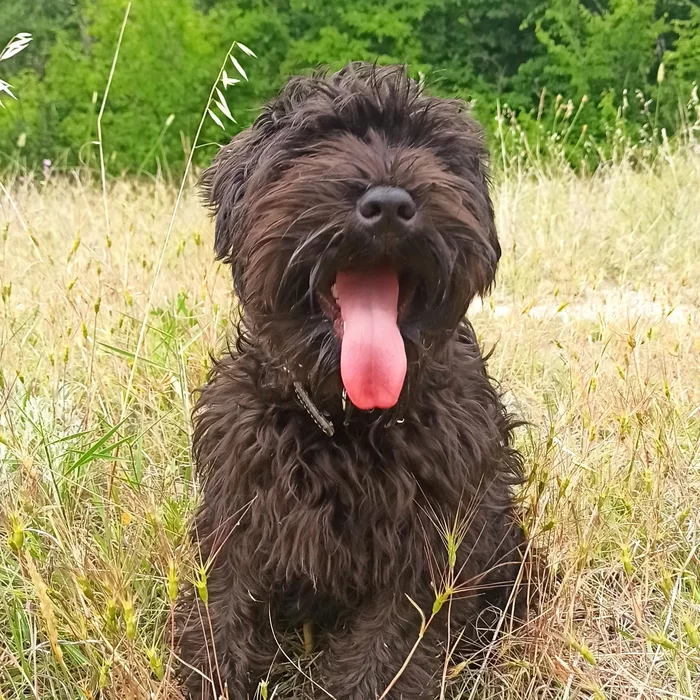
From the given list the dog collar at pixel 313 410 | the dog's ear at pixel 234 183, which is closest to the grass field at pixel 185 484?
the dog collar at pixel 313 410

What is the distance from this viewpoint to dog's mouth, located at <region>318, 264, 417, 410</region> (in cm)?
168

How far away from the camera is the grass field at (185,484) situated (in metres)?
1.84

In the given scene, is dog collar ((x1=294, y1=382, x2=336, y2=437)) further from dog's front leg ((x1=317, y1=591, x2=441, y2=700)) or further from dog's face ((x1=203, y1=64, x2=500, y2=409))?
dog's front leg ((x1=317, y1=591, x2=441, y2=700))

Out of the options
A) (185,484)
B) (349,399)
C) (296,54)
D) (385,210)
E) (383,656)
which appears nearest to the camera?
(385,210)

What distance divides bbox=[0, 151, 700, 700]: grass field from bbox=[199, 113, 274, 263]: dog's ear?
585 millimetres

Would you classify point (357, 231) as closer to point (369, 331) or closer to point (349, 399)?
point (369, 331)

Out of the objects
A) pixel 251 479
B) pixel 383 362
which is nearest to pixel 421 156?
pixel 383 362

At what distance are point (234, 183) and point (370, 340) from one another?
0.61 meters

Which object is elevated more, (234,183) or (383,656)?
(234,183)

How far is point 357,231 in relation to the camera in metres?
1.60

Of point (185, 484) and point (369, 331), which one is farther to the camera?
point (185, 484)

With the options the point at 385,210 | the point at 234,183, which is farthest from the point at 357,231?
the point at 234,183

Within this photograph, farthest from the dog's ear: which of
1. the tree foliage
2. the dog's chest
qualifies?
the tree foliage

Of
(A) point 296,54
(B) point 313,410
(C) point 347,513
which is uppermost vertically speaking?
(B) point 313,410
